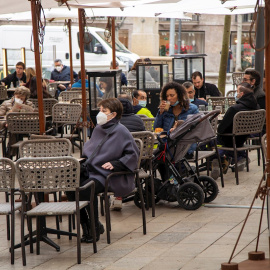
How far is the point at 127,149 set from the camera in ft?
22.7

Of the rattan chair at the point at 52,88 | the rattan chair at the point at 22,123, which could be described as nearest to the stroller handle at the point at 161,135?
the rattan chair at the point at 22,123

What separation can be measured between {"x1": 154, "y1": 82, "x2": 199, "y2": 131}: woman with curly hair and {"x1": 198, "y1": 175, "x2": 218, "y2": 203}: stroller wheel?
828 mm

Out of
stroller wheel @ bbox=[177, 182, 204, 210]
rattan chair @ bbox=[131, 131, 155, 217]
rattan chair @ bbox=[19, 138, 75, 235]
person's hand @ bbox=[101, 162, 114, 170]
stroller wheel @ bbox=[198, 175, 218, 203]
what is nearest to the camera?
person's hand @ bbox=[101, 162, 114, 170]

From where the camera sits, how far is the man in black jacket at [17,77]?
17.4m

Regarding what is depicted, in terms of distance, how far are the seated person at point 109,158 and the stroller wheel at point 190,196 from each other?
115cm

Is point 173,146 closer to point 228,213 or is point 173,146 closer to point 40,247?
point 228,213

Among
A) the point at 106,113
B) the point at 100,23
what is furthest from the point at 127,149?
the point at 100,23

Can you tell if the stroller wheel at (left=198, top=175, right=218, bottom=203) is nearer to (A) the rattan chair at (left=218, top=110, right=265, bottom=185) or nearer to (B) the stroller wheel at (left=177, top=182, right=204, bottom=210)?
(B) the stroller wheel at (left=177, top=182, right=204, bottom=210)

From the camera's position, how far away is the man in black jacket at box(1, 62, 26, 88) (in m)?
17.4

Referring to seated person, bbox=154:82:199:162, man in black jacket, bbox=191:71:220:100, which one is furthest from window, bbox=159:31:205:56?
seated person, bbox=154:82:199:162

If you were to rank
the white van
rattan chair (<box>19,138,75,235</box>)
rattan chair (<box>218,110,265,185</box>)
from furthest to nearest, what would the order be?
the white van
rattan chair (<box>218,110,265,185</box>)
rattan chair (<box>19,138,75,235</box>)

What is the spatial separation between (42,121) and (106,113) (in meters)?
1.26

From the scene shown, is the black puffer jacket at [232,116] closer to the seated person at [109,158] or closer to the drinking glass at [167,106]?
the drinking glass at [167,106]

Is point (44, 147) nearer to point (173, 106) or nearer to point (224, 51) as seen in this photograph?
point (173, 106)
